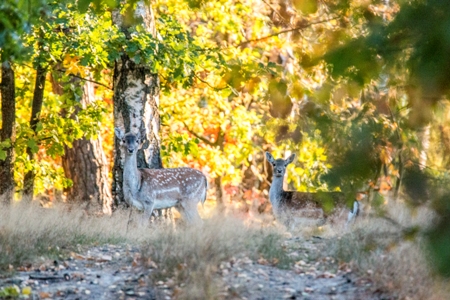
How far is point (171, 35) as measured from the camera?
13.8 meters

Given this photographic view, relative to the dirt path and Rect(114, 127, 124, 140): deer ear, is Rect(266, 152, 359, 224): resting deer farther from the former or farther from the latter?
the dirt path

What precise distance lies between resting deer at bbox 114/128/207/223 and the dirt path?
4.16 m

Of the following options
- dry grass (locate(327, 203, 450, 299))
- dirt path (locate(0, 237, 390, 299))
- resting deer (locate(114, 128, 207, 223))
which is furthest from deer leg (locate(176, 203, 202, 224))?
dry grass (locate(327, 203, 450, 299))

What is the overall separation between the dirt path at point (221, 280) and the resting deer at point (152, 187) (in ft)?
13.7

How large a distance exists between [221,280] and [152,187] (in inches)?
227

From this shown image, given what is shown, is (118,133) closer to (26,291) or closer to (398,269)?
(26,291)

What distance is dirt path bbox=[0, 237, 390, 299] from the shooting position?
7.47m

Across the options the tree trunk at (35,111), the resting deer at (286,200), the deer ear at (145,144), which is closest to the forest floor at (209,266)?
the resting deer at (286,200)

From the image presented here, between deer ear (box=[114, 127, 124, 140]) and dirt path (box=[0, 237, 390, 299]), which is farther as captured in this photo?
deer ear (box=[114, 127, 124, 140])

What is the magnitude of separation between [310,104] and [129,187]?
892cm

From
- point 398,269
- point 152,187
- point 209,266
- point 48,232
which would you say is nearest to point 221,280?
point 209,266

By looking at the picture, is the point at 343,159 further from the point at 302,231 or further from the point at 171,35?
the point at 171,35

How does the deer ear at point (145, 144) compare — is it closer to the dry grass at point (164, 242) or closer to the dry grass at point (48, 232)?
the dry grass at point (48, 232)

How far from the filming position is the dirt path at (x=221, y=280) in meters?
7.47
